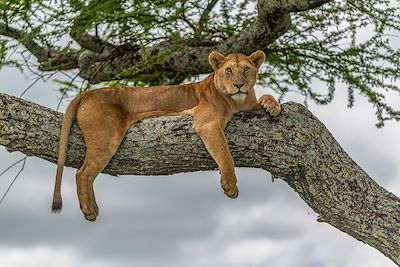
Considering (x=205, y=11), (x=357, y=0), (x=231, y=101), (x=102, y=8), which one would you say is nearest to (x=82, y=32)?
(x=102, y=8)

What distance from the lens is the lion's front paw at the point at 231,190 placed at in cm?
405

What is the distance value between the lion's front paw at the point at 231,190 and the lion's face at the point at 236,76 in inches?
17.0

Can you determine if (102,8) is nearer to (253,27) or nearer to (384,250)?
(253,27)

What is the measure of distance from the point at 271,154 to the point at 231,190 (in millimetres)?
387

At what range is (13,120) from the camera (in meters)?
4.24

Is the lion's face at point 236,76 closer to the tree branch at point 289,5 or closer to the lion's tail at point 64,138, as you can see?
the lion's tail at point 64,138

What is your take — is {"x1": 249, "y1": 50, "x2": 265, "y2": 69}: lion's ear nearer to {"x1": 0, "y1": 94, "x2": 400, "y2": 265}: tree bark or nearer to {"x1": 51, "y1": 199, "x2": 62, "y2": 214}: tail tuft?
{"x1": 0, "y1": 94, "x2": 400, "y2": 265}: tree bark

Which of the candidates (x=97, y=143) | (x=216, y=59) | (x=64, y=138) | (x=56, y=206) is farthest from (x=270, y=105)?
(x=56, y=206)

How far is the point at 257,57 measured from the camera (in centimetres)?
443

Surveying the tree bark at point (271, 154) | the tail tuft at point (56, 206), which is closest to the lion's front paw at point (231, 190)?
the tree bark at point (271, 154)

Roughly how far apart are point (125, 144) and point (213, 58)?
1.91ft

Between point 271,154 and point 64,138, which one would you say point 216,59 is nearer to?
point 271,154

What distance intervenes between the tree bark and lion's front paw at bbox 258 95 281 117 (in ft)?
0.12

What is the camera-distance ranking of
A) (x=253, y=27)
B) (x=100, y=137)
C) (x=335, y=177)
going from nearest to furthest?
(x=100, y=137) → (x=335, y=177) → (x=253, y=27)
